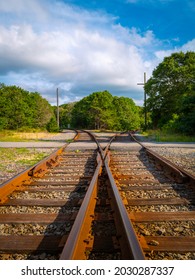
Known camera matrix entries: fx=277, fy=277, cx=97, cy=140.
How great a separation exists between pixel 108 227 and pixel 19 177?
9.06 ft

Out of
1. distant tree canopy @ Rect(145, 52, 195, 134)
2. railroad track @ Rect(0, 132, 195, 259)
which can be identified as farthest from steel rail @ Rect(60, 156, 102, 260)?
distant tree canopy @ Rect(145, 52, 195, 134)

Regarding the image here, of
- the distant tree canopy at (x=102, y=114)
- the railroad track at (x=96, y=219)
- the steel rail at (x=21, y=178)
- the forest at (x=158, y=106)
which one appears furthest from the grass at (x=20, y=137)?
the distant tree canopy at (x=102, y=114)

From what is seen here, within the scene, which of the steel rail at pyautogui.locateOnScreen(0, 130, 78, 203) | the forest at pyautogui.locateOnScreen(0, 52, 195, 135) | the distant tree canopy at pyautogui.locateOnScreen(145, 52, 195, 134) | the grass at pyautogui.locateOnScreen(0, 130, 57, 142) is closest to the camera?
the steel rail at pyautogui.locateOnScreen(0, 130, 78, 203)

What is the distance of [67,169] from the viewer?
7.39 metres

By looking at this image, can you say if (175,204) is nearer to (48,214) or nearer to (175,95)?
(48,214)

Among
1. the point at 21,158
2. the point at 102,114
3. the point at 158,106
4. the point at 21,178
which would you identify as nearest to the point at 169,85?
the point at 158,106

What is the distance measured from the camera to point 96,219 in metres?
3.43

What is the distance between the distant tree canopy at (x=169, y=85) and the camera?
31.0 metres

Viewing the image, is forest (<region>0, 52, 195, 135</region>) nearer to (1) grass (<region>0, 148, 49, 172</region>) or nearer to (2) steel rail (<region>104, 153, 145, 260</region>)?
(1) grass (<region>0, 148, 49, 172</region>)

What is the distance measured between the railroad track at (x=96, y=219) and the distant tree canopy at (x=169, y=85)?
84.4 ft

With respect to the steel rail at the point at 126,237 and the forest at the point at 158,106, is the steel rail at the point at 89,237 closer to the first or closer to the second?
the steel rail at the point at 126,237

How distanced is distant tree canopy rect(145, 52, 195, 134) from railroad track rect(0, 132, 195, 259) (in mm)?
25717

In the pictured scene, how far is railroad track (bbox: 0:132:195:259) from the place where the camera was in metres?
2.63
